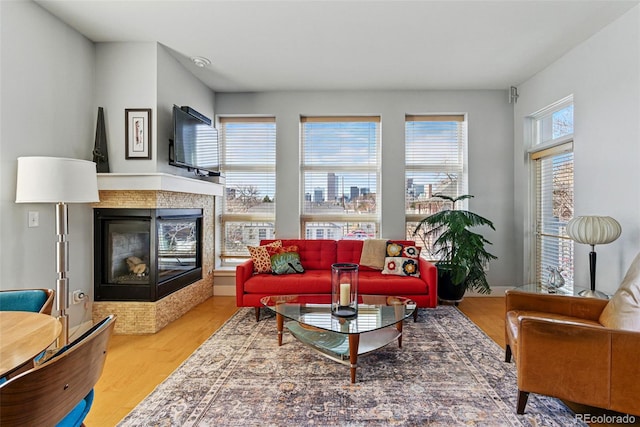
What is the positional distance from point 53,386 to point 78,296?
2.45 metres

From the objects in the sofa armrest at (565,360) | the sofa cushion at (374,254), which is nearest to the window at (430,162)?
the sofa cushion at (374,254)

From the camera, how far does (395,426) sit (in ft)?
5.48

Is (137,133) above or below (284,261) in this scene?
above

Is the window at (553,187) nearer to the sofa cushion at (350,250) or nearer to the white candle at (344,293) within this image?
the sofa cushion at (350,250)

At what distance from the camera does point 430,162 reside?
14.1 feet

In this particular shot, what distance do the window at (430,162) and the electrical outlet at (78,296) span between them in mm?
3665

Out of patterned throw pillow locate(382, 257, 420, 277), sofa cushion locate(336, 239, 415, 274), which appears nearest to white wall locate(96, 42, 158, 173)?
sofa cushion locate(336, 239, 415, 274)

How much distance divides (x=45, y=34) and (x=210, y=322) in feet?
9.34

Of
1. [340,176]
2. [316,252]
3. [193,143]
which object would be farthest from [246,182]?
[316,252]

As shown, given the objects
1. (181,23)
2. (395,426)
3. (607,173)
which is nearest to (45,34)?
(181,23)

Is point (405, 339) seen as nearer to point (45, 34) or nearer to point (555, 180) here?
point (555, 180)

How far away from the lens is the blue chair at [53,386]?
0.78 m

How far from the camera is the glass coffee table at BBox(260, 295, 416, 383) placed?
208 centimetres

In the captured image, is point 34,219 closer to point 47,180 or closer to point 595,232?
point 47,180
